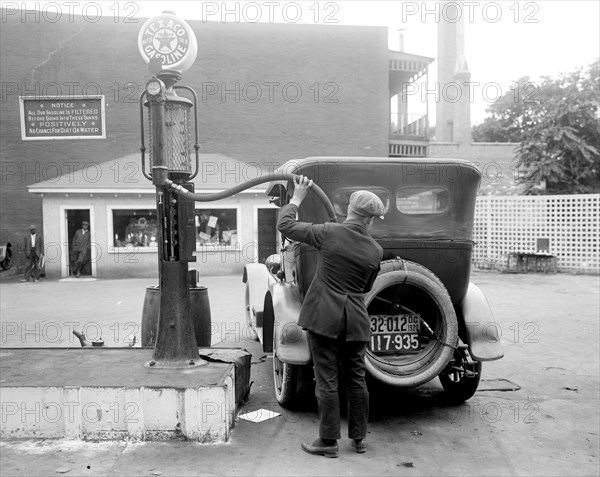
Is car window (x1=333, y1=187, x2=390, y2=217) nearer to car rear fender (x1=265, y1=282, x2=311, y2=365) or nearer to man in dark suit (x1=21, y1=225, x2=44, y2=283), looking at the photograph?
car rear fender (x1=265, y1=282, x2=311, y2=365)

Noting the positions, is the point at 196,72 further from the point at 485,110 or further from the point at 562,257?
the point at 485,110

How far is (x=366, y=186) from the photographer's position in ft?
16.4

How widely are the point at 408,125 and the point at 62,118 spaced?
1511cm

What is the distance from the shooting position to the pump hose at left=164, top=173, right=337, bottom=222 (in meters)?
4.21

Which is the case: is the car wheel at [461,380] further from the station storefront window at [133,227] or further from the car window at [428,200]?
the station storefront window at [133,227]

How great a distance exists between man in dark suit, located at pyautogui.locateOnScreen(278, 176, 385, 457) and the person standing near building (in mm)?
13828

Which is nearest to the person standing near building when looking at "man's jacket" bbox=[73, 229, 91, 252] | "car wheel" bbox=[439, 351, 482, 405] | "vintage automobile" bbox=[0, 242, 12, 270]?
"man's jacket" bbox=[73, 229, 91, 252]

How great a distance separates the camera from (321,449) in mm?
4016

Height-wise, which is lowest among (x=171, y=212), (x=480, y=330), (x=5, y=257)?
(x=5, y=257)

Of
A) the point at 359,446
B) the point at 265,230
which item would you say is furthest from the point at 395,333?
the point at 265,230

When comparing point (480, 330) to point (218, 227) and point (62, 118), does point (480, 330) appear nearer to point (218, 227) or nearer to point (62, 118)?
point (218, 227)

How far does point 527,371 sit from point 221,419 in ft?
13.2

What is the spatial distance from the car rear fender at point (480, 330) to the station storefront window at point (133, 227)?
13436 mm

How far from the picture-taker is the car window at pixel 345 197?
494 cm
